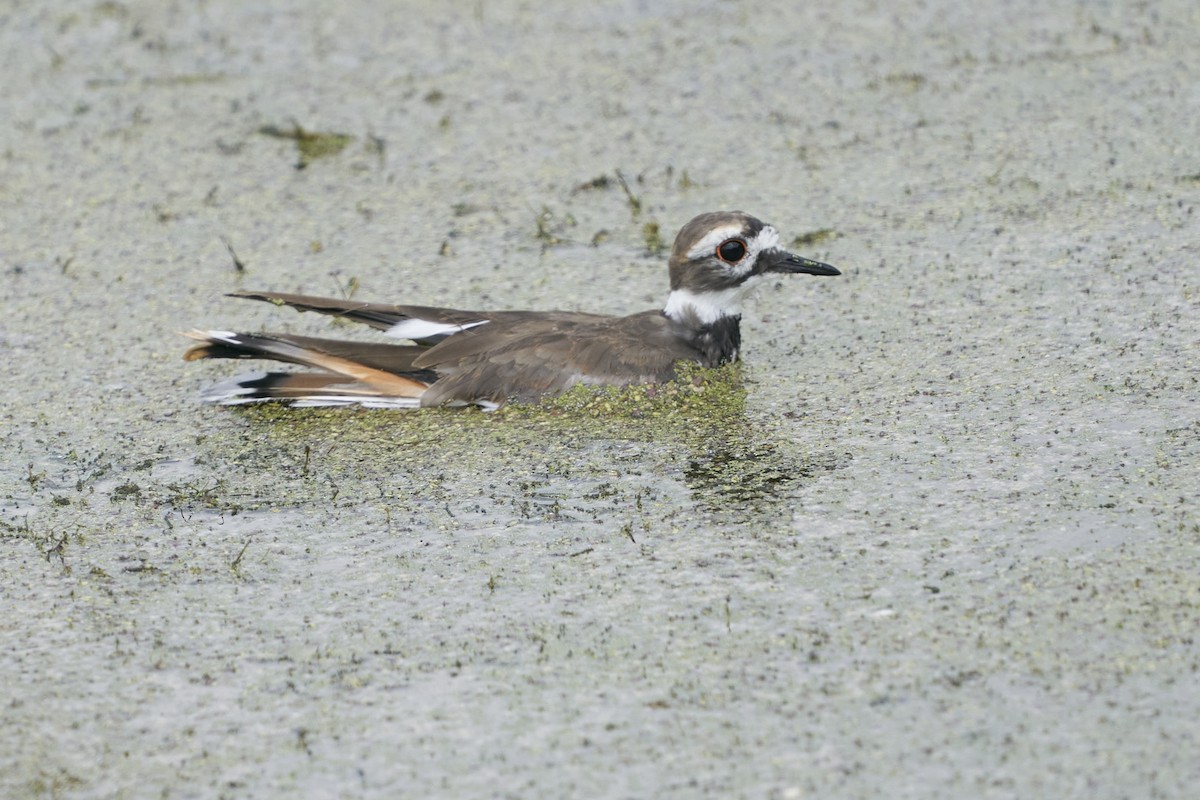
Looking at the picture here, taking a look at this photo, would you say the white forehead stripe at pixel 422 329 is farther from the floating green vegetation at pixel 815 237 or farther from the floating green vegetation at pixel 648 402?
the floating green vegetation at pixel 815 237

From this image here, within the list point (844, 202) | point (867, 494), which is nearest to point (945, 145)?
point (844, 202)

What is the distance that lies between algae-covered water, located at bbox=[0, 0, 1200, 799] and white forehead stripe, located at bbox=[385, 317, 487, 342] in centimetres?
28

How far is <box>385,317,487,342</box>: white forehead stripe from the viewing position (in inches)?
202

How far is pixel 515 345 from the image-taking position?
5.00 meters

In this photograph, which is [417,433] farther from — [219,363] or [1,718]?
[1,718]

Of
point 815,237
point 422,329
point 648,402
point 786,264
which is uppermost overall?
point 815,237

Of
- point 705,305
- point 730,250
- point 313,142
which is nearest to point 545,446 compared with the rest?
point 705,305

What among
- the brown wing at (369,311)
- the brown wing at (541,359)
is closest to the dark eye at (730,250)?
the brown wing at (541,359)

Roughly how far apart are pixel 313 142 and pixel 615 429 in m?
2.87

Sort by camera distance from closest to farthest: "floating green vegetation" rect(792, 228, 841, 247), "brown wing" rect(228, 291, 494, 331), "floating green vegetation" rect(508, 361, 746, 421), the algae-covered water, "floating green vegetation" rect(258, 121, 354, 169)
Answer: the algae-covered water → "floating green vegetation" rect(508, 361, 746, 421) → "brown wing" rect(228, 291, 494, 331) → "floating green vegetation" rect(792, 228, 841, 247) → "floating green vegetation" rect(258, 121, 354, 169)

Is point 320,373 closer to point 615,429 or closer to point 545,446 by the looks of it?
point 545,446

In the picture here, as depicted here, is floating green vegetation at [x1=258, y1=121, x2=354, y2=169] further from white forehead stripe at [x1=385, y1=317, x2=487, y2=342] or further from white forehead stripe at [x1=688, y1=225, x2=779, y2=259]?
white forehead stripe at [x1=688, y1=225, x2=779, y2=259]

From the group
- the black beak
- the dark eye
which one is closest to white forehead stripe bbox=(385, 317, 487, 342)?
the dark eye

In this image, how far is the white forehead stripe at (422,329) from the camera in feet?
16.8
